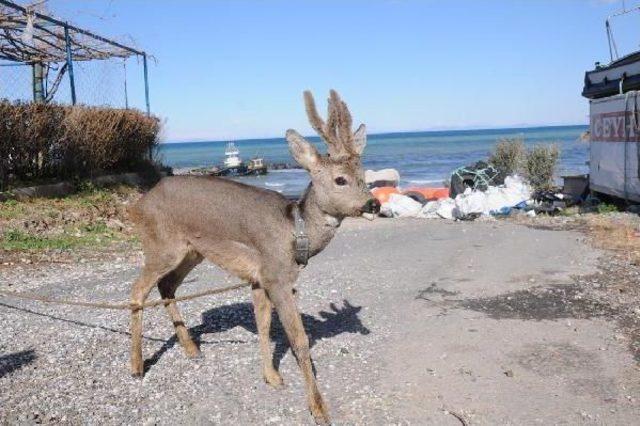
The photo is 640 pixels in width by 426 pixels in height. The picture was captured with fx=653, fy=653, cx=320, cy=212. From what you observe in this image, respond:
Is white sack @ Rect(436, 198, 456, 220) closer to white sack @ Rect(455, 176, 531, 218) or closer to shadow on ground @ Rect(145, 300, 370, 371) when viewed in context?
white sack @ Rect(455, 176, 531, 218)

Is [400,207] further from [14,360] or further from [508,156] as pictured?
[14,360]

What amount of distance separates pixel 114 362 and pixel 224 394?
4.57 ft

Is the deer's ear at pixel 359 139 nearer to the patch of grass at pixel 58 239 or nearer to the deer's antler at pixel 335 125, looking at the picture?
the deer's antler at pixel 335 125

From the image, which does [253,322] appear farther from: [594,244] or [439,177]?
[439,177]

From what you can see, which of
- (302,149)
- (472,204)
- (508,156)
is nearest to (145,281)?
(302,149)

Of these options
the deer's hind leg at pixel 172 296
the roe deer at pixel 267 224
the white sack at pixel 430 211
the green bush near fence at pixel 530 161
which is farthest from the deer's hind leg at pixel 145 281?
the green bush near fence at pixel 530 161

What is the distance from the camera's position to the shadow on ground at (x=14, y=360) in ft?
19.9

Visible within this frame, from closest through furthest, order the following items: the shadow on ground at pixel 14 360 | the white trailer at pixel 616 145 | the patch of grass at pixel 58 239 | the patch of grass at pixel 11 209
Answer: the shadow on ground at pixel 14 360 < the patch of grass at pixel 58 239 < the patch of grass at pixel 11 209 < the white trailer at pixel 616 145

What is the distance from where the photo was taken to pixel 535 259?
443 inches

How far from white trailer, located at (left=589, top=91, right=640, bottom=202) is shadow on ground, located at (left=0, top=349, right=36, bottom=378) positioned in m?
13.5

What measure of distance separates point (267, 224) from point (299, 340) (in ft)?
3.32

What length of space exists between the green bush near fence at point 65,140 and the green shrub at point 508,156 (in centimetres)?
1302

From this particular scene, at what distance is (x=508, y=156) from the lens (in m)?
24.7

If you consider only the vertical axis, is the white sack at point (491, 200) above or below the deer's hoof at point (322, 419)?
above
